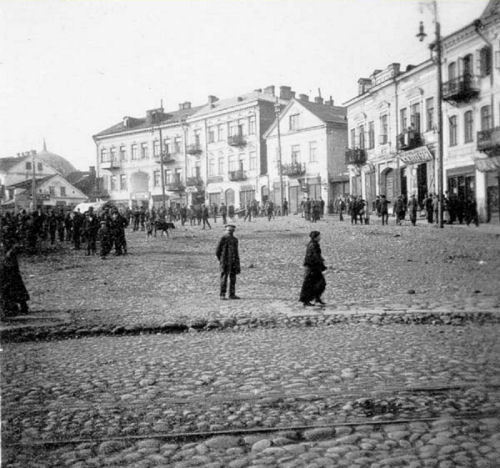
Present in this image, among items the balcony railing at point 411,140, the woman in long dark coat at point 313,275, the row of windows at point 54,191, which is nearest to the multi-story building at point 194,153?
the row of windows at point 54,191

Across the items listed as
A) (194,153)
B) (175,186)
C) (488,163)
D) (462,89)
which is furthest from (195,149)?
(488,163)

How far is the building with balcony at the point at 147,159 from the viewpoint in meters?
48.8

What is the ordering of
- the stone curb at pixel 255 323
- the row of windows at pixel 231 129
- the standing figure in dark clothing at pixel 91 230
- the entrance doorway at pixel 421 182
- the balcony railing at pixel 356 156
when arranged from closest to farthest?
the stone curb at pixel 255 323
the standing figure in dark clothing at pixel 91 230
the entrance doorway at pixel 421 182
the balcony railing at pixel 356 156
the row of windows at pixel 231 129

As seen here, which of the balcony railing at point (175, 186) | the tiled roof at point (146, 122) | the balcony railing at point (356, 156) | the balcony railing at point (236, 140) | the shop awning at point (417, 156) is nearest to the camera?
the shop awning at point (417, 156)

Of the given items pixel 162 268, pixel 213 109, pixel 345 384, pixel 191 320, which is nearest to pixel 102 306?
pixel 191 320

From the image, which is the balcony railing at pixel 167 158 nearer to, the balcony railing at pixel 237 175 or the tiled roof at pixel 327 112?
the balcony railing at pixel 237 175

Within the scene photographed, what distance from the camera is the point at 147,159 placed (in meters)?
50.0

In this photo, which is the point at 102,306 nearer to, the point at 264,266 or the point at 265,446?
the point at 264,266

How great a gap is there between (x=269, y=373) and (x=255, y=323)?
2768 millimetres

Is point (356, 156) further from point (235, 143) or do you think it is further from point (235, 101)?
point (235, 101)

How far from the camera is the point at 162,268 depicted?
13766 millimetres

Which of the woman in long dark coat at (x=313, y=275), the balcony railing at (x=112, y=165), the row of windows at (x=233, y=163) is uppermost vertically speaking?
the balcony railing at (x=112, y=165)

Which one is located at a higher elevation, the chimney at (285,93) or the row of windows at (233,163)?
the chimney at (285,93)

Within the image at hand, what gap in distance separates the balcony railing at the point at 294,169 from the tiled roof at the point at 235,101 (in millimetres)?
8197
